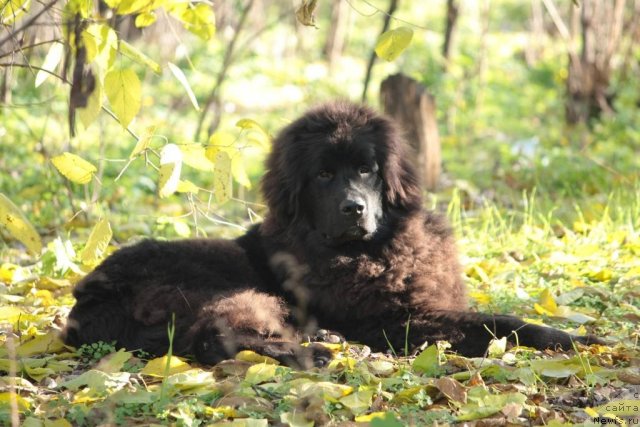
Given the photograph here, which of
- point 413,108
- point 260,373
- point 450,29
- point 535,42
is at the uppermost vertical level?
point 535,42

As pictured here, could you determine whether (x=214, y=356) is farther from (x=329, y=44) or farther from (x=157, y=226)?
(x=329, y=44)

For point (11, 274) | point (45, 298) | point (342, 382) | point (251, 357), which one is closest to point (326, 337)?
point (251, 357)

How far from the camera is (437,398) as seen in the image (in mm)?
3137

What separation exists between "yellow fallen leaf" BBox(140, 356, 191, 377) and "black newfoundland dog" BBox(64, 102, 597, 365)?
0.17m

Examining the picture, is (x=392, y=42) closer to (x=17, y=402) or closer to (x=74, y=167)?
(x=74, y=167)

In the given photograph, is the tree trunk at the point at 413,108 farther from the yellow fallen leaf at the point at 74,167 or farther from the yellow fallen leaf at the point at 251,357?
the yellow fallen leaf at the point at 74,167

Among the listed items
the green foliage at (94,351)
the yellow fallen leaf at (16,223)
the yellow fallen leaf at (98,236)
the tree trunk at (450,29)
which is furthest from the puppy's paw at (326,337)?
the tree trunk at (450,29)

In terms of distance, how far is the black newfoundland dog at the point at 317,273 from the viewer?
3930 mm

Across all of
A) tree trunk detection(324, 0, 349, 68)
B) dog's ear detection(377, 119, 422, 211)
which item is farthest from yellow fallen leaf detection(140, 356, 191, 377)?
tree trunk detection(324, 0, 349, 68)

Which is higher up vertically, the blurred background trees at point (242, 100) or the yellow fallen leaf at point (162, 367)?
the blurred background trees at point (242, 100)

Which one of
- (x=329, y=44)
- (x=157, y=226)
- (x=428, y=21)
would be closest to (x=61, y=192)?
(x=157, y=226)

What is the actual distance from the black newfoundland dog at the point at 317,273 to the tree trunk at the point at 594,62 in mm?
7500

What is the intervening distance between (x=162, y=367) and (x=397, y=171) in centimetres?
168

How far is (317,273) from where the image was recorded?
14.1 feet
